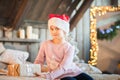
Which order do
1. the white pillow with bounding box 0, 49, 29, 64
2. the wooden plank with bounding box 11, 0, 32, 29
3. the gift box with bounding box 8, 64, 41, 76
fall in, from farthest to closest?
the wooden plank with bounding box 11, 0, 32, 29
the white pillow with bounding box 0, 49, 29, 64
the gift box with bounding box 8, 64, 41, 76

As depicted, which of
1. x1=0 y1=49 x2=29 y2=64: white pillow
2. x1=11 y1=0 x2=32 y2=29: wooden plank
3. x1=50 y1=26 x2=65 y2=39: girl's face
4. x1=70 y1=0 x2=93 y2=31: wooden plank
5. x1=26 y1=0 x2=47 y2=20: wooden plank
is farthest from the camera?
x1=70 y1=0 x2=93 y2=31: wooden plank

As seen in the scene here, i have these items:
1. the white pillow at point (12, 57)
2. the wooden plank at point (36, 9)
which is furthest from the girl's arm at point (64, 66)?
the wooden plank at point (36, 9)

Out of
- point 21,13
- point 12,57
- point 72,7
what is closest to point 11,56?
point 12,57

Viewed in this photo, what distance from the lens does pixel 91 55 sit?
479 cm

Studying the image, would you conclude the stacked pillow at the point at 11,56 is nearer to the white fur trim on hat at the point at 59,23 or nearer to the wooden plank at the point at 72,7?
the wooden plank at the point at 72,7

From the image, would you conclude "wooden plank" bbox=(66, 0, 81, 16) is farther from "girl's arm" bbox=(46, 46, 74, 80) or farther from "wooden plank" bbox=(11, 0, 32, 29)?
"girl's arm" bbox=(46, 46, 74, 80)

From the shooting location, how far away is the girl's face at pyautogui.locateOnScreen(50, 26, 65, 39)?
2.36 metres

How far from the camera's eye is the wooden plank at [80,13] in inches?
173

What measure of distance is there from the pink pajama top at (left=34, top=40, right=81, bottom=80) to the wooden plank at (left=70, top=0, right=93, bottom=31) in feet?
6.90

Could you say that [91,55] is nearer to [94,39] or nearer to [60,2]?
[94,39]

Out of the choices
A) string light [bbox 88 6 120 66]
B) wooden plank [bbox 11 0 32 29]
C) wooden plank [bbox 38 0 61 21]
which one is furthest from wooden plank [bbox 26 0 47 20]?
string light [bbox 88 6 120 66]

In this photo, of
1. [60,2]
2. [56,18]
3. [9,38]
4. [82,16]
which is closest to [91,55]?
[82,16]

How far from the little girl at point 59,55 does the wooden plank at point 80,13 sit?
1.98 meters

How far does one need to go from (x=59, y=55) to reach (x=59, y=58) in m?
0.02
